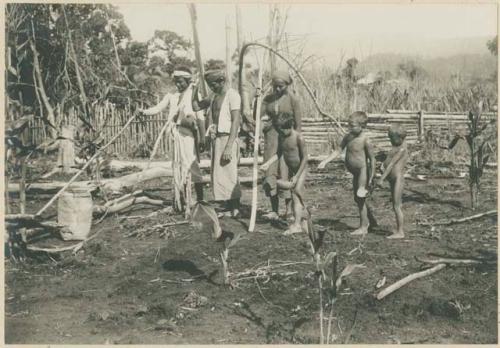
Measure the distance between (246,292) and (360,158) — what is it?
1.61 m

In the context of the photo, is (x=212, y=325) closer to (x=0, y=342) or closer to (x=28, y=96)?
(x=0, y=342)

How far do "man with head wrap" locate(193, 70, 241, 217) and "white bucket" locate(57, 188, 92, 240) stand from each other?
1.19 m

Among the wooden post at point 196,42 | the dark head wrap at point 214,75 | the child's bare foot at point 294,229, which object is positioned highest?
the wooden post at point 196,42

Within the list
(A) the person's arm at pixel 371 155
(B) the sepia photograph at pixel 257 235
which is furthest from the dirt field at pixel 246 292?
(A) the person's arm at pixel 371 155

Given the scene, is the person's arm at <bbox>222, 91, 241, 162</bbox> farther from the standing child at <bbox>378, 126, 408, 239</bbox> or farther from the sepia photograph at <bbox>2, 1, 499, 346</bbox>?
the standing child at <bbox>378, 126, 408, 239</bbox>

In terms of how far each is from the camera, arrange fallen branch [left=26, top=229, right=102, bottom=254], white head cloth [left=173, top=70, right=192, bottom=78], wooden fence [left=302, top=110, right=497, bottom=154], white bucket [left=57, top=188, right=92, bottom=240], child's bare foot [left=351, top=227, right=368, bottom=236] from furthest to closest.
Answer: wooden fence [left=302, top=110, right=497, bottom=154]
white head cloth [left=173, top=70, right=192, bottom=78]
white bucket [left=57, top=188, right=92, bottom=240]
child's bare foot [left=351, top=227, right=368, bottom=236]
fallen branch [left=26, top=229, right=102, bottom=254]

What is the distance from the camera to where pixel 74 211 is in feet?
15.1

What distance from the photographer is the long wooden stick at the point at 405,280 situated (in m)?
3.21

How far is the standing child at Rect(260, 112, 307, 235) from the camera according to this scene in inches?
175

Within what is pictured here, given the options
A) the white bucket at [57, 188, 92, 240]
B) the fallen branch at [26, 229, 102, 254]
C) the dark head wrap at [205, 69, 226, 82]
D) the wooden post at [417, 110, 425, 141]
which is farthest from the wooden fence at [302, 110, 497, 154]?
the fallen branch at [26, 229, 102, 254]

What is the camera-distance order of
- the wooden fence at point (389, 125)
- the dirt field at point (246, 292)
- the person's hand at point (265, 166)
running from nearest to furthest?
the dirt field at point (246, 292) < the person's hand at point (265, 166) < the wooden fence at point (389, 125)

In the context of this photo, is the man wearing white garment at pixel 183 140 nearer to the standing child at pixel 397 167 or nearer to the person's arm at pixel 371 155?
the person's arm at pixel 371 155

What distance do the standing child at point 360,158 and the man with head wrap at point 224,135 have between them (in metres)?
1.05

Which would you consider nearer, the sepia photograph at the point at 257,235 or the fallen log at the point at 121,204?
the sepia photograph at the point at 257,235
